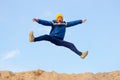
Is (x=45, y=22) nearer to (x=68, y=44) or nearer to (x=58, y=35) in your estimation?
(x=58, y=35)

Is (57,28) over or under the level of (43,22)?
under

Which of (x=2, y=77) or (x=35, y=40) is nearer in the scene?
(x=35, y=40)

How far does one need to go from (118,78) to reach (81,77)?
5.40 feet

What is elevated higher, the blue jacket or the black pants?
the blue jacket

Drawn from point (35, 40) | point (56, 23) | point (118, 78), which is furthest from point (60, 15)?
point (118, 78)

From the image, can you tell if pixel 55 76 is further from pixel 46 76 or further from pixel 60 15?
pixel 60 15

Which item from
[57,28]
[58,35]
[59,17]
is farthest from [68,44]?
[59,17]

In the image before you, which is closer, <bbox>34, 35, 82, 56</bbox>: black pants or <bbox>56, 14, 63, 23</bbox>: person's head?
<bbox>34, 35, 82, 56</bbox>: black pants

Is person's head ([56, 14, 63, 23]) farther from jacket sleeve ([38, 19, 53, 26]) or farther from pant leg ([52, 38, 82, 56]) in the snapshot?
pant leg ([52, 38, 82, 56])

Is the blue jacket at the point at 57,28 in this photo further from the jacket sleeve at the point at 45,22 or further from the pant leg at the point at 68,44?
the pant leg at the point at 68,44

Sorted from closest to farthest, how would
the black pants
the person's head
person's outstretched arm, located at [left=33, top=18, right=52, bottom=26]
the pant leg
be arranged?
person's outstretched arm, located at [left=33, top=18, right=52, bottom=26]
the black pants
the pant leg
the person's head

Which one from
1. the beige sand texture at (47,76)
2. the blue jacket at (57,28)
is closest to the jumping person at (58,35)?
the blue jacket at (57,28)

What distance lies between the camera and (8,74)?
1895 centimetres

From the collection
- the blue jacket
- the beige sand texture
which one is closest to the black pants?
the blue jacket
